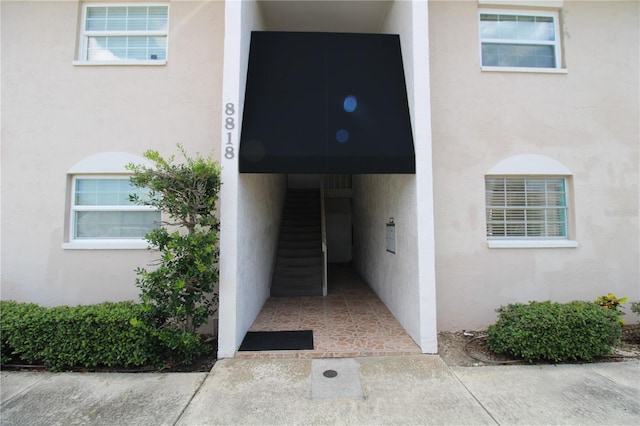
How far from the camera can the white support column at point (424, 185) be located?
4480mm

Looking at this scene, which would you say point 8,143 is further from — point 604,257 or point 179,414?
point 604,257

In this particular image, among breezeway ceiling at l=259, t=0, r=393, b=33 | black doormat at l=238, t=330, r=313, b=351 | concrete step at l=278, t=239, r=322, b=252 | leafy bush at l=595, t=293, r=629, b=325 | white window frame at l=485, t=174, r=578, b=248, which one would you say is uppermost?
breezeway ceiling at l=259, t=0, r=393, b=33

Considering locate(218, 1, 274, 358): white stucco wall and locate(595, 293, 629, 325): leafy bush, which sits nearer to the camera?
locate(218, 1, 274, 358): white stucco wall

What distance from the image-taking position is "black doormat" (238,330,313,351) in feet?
15.0

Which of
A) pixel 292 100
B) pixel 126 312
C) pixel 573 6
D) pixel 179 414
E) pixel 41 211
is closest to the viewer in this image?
pixel 179 414

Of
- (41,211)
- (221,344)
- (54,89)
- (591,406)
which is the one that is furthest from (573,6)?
(41,211)

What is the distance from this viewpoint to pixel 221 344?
171 inches

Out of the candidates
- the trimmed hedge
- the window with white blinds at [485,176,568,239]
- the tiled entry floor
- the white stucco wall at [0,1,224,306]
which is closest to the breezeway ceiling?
the white stucco wall at [0,1,224,306]

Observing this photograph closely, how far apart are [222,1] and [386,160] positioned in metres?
4.40

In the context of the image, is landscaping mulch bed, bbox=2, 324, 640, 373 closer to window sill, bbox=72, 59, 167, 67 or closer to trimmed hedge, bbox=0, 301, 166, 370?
trimmed hedge, bbox=0, 301, 166, 370

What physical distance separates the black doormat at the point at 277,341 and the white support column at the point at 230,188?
0.36 meters

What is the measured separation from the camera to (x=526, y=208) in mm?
5570

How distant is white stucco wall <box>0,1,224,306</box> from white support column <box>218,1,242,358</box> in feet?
3.03

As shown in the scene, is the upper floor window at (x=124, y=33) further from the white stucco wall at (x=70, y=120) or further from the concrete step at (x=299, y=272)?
the concrete step at (x=299, y=272)
